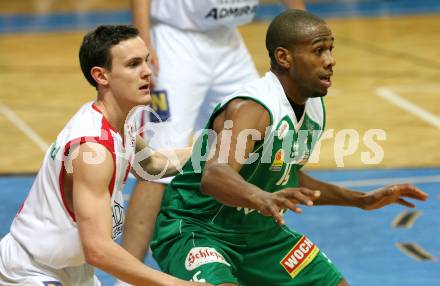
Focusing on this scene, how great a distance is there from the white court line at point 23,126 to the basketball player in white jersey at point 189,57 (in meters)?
3.23

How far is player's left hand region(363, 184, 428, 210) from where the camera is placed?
454 centimetres

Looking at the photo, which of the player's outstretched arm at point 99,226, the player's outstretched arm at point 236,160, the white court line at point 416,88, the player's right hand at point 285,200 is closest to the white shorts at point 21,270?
the player's outstretched arm at point 99,226

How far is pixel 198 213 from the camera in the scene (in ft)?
15.4

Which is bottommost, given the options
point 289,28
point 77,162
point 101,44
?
point 77,162

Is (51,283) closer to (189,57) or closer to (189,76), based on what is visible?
(189,76)

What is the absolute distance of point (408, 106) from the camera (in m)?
→ 10.6

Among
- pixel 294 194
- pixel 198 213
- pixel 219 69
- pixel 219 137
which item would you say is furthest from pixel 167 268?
pixel 219 69

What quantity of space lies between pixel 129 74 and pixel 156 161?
2.57 feet

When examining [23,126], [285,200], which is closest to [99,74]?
[285,200]

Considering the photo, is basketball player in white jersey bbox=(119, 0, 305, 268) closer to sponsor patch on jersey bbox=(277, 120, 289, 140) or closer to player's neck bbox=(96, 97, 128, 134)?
sponsor patch on jersey bbox=(277, 120, 289, 140)

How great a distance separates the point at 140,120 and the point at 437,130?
4264 millimetres

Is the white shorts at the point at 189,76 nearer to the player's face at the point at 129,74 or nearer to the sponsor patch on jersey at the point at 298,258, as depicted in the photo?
the sponsor patch on jersey at the point at 298,258

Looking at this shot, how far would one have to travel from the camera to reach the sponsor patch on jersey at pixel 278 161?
453 centimetres

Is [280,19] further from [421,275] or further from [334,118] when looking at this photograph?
[334,118]
